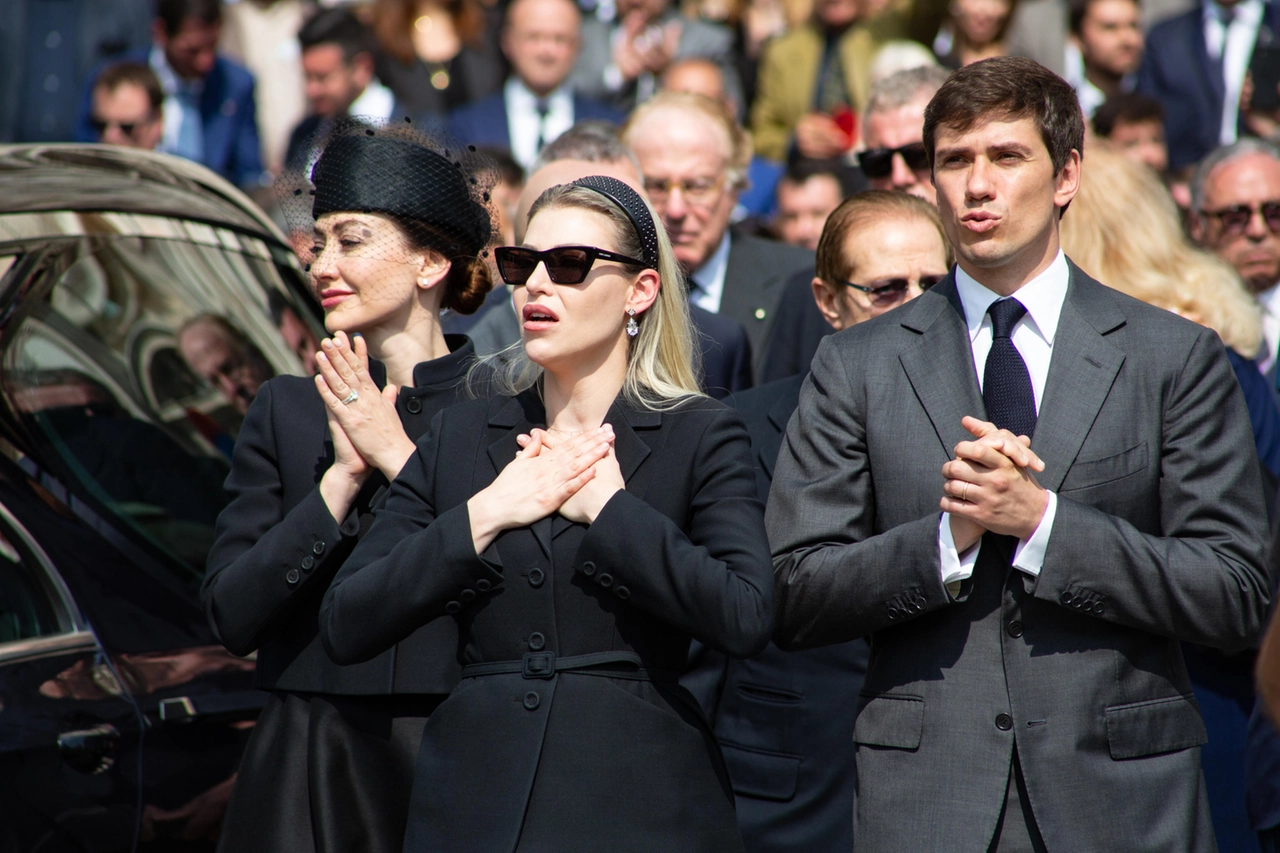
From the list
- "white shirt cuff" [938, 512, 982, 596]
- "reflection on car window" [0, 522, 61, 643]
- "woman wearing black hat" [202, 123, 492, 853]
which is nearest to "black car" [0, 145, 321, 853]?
"reflection on car window" [0, 522, 61, 643]

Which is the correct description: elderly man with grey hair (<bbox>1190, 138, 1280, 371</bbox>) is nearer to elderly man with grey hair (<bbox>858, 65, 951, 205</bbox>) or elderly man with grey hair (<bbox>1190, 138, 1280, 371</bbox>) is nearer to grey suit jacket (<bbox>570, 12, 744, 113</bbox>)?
elderly man with grey hair (<bbox>858, 65, 951, 205</bbox>)

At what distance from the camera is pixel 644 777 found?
9.30 ft

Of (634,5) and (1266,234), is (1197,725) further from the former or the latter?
(634,5)

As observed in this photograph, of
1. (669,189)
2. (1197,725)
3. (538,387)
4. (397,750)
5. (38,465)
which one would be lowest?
(397,750)

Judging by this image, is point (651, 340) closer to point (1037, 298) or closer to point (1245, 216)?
point (1037, 298)

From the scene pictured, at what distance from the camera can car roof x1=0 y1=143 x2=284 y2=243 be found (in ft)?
14.5

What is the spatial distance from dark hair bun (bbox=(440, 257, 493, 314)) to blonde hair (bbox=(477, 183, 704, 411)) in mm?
550

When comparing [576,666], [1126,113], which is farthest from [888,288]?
[1126,113]

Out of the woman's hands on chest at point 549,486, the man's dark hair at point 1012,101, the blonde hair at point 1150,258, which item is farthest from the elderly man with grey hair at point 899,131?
the woman's hands on chest at point 549,486

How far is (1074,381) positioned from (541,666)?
1190 mm

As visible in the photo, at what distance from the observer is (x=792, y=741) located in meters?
4.16

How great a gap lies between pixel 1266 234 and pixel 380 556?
14.0ft

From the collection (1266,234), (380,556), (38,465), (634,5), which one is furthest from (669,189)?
(634,5)

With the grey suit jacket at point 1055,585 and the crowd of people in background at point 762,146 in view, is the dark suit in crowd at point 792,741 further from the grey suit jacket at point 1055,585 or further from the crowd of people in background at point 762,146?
the grey suit jacket at point 1055,585
